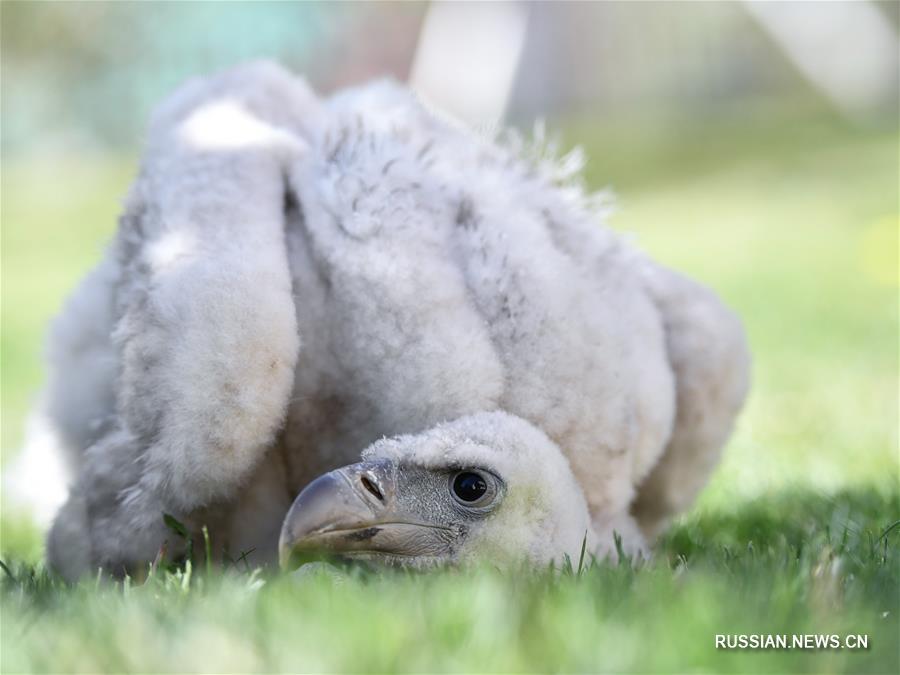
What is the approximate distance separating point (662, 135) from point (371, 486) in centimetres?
2017

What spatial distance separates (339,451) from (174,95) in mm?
1421

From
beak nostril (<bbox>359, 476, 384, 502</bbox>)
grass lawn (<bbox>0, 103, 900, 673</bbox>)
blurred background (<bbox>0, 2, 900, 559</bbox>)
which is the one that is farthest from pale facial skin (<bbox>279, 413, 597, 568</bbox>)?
blurred background (<bbox>0, 2, 900, 559</bbox>)

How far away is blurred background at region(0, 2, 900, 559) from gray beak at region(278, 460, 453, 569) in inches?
56.9

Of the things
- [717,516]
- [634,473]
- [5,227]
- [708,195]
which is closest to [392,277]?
[634,473]

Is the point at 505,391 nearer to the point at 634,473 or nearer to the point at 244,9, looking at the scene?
the point at 634,473

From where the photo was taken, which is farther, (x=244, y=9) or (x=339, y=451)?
(x=244, y=9)

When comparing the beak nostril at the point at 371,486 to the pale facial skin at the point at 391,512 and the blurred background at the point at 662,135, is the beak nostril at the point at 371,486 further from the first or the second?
the blurred background at the point at 662,135

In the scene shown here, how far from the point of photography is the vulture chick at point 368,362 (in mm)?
2752

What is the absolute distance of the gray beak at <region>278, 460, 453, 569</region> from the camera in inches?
102

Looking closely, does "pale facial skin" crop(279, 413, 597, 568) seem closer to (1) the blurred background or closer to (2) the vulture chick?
(2) the vulture chick

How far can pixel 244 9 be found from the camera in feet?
72.6

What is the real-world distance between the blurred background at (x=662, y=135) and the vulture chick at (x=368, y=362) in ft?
2.25

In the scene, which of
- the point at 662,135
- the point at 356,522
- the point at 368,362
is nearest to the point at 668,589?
the point at 356,522

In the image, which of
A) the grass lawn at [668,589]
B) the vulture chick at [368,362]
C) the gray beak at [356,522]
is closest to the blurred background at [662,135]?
the grass lawn at [668,589]
